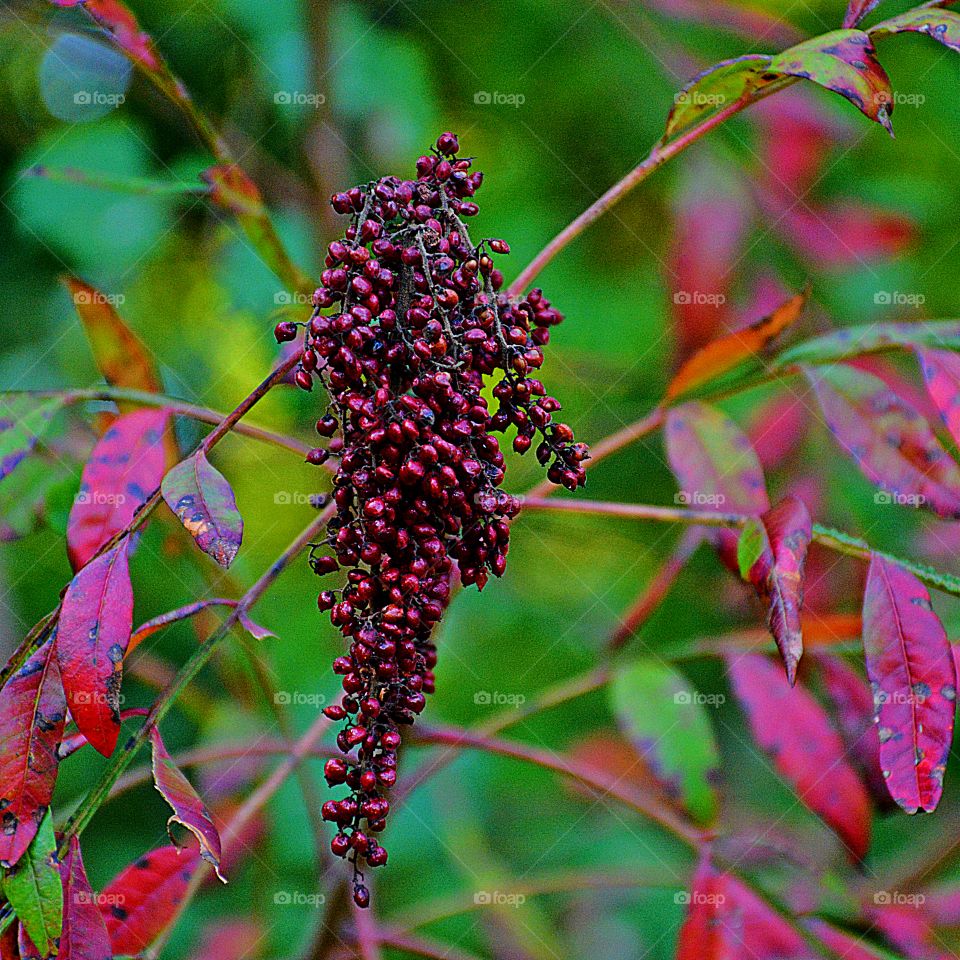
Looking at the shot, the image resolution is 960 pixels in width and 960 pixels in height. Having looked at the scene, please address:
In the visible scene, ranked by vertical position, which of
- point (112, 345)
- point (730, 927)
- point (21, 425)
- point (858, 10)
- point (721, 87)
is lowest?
point (730, 927)

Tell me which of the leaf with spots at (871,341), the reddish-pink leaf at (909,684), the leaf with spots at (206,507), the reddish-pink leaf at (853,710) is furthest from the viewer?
the reddish-pink leaf at (853,710)

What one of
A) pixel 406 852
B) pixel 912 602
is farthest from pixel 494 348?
pixel 406 852

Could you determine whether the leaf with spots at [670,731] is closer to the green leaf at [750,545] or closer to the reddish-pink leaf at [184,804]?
the green leaf at [750,545]

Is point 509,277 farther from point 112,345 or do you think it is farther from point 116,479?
point 116,479

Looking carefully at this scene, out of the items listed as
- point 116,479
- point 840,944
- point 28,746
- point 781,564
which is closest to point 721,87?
point 781,564

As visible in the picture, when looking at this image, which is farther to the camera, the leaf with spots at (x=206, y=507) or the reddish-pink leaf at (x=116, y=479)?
the reddish-pink leaf at (x=116, y=479)

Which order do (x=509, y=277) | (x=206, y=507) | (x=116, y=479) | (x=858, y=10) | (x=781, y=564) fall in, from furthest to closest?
(x=509, y=277) < (x=116, y=479) < (x=858, y=10) < (x=781, y=564) < (x=206, y=507)

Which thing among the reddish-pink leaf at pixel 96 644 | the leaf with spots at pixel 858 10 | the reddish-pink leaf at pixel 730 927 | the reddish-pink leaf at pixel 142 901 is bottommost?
the reddish-pink leaf at pixel 142 901

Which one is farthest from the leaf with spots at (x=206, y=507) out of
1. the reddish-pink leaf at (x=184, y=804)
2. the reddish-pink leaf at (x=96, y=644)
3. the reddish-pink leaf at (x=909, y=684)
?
the reddish-pink leaf at (x=909, y=684)
